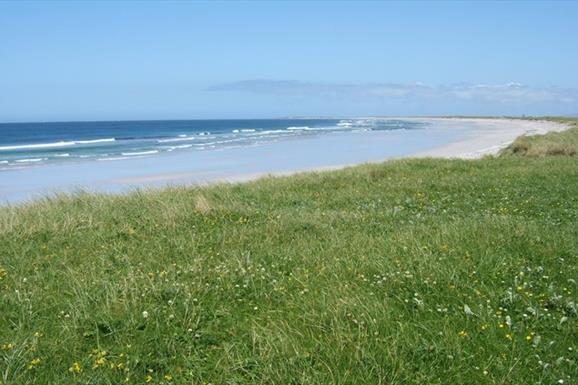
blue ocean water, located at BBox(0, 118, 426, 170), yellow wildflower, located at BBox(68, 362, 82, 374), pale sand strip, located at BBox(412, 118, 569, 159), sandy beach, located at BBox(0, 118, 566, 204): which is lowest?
pale sand strip, located at BBox(412, 118, 569, 159)

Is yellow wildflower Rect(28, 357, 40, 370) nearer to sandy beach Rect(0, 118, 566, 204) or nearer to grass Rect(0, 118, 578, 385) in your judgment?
grass Rect(0, 118, 578, 385)

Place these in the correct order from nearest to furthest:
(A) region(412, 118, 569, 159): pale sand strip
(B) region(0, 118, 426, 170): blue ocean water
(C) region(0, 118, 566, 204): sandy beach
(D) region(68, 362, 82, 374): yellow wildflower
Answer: (D) region(68, 362, 82, 374): yellow wildflower < (C) region(0, 118, 566, 204): sandy beach < (A) region(412, 118, 569, 159): pale sand strip < (B) region(0, 118, 426, 170): blue ocean water

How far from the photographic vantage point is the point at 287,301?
5.05 metres

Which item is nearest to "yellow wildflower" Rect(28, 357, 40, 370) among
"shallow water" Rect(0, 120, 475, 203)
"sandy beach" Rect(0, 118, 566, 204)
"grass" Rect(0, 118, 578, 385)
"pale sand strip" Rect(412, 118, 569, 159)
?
"grass" Rect(0, 118, 578, 385)

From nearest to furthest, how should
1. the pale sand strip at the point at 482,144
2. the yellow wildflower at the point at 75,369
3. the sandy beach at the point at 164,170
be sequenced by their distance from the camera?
the yellow wildflower at the point at 75,369 → the sandy beach at the point at 164,170 → the pale sand strip at the point at 482,144

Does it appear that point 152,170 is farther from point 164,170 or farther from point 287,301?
point 287,301

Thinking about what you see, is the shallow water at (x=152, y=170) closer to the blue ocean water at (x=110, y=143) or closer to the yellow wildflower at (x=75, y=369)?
the blue ocean water at (x=110, y=143)

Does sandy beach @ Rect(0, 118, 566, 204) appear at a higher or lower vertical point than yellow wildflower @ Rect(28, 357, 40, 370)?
lower

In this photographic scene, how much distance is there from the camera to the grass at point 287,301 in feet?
13.0

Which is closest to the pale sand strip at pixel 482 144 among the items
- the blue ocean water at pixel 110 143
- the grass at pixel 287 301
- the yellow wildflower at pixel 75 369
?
the blue ocean water at pixel 110 143

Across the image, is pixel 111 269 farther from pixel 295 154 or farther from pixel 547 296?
pixel 295 154

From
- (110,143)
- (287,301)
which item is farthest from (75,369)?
(110,143)

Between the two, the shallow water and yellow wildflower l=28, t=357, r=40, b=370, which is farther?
the shallow water

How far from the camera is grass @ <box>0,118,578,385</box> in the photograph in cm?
396
